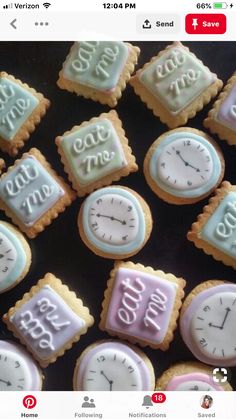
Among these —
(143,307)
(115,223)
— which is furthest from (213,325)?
(115,223)

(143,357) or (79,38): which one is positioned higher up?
(79,38)

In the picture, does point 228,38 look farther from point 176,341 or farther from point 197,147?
point 176,341

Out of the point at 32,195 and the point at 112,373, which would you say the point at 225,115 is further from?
the point at 112,373

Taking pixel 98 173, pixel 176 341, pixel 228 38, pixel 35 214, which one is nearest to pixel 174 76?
pixel 228 38

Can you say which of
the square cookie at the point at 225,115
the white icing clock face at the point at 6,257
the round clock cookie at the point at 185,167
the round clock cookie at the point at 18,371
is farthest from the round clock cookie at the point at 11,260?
the square cookie at the point at 225,115

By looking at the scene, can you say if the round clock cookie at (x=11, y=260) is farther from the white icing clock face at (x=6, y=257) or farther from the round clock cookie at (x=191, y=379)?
the round clock cookie at (x=191, y=379)
